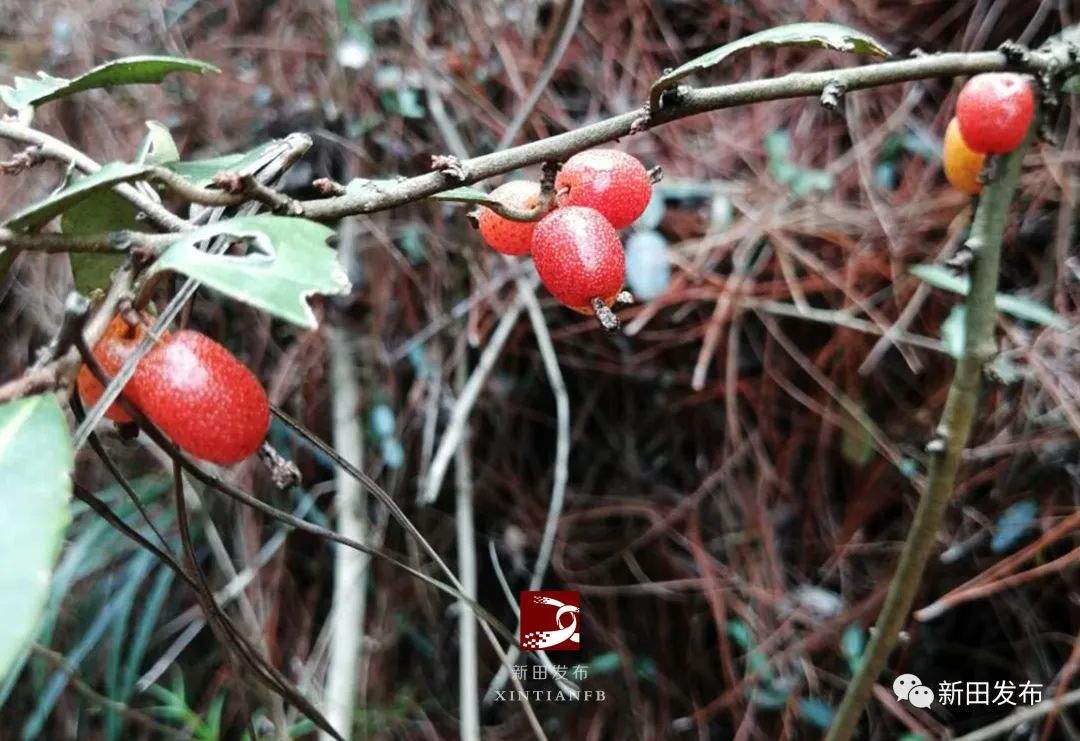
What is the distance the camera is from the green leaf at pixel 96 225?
1.54 feet

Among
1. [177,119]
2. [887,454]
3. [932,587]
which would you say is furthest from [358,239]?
[932,587]

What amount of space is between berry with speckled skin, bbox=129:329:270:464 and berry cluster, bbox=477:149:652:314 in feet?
0.53

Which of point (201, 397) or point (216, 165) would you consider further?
point (216, 165)

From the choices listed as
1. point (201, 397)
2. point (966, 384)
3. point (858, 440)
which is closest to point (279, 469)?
point (201, 397)

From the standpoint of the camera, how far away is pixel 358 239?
1.33 m

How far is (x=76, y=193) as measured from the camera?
13.0 inches

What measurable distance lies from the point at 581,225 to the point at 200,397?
8.0 inches

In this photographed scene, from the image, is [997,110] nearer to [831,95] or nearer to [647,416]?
[831,95]

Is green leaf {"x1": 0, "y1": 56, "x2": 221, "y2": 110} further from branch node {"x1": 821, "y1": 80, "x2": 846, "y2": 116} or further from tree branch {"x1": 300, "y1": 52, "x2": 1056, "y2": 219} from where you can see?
branch node {"x1": 821, "y1": 80, "x2": 846, "y2": 116}

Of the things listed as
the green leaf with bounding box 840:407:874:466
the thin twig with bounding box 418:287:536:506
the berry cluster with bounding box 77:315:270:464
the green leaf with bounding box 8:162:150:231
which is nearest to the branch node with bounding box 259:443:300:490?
the berry cluster with bounding box 77:315:270:464

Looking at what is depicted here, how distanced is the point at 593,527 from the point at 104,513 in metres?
0.86

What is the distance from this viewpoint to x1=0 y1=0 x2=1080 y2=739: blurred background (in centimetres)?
111

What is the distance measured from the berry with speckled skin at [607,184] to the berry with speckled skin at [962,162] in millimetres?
318

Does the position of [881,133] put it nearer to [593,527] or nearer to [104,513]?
[593,527]
